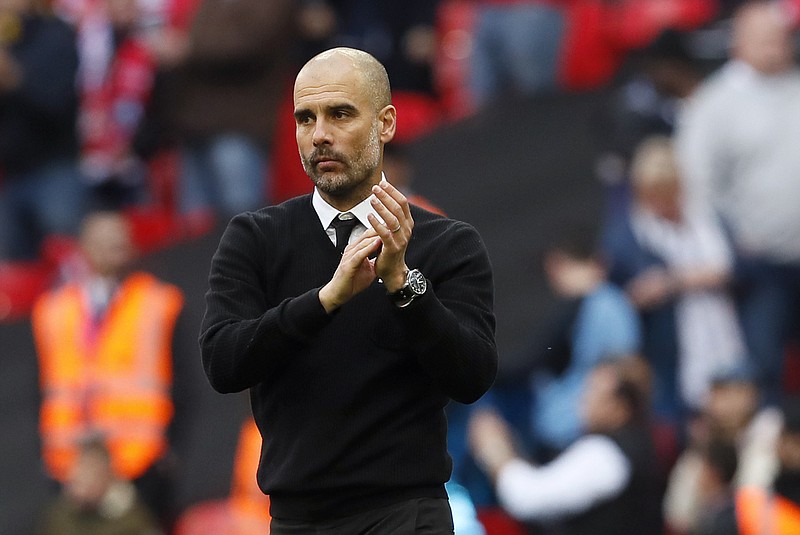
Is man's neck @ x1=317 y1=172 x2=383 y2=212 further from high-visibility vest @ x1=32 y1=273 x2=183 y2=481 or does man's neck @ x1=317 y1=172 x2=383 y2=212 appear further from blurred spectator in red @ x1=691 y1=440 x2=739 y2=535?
high-visibility vest @ x1=32 y1=273 x2=183 y2=481

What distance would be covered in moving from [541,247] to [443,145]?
53.6 inches

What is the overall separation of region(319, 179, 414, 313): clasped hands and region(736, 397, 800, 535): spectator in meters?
3.38

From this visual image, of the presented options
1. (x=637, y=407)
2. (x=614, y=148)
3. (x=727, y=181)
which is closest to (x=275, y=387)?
(x=637, y=407)

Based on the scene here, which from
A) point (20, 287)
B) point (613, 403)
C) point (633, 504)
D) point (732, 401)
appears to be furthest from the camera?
point (20, 287)

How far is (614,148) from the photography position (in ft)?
33.6

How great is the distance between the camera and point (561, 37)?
10805mm

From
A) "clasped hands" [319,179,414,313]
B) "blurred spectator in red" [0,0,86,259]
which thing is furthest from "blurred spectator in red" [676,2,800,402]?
"clasped hands" [319,179,414,313]

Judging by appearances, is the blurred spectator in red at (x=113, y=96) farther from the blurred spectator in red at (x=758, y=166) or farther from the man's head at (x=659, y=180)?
the blurred spectator in red at (x=758, y=166)

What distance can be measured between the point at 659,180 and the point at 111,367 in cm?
302

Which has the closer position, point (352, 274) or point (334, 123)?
point (352, 274)

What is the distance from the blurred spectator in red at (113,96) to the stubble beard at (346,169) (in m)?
7.24

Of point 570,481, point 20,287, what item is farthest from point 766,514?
point 20,287

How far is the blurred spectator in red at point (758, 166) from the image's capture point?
29.9ft

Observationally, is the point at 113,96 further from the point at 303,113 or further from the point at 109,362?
the point at 303,113
